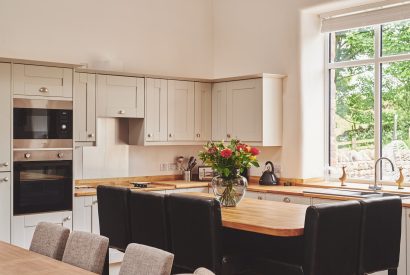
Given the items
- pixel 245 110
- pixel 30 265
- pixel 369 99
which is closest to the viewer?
pixel 30 265

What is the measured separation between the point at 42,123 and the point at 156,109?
4.99 ft

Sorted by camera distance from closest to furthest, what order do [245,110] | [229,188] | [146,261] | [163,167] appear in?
[146,261], [229,188], [245,110], [163,167]

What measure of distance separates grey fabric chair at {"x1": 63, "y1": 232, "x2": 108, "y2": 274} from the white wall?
3322mm

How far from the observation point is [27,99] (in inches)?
205

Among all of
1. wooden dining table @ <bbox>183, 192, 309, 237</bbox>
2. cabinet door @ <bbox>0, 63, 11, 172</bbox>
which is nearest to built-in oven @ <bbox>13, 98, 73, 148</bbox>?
cabinet door @ <bbox>0, 63, 11, 172</bbox>

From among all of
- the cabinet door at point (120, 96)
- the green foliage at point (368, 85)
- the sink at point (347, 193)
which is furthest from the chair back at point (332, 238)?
the cabinet door at point (120, 96)

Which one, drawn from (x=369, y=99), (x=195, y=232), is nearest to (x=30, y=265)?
(x=195, y=232)

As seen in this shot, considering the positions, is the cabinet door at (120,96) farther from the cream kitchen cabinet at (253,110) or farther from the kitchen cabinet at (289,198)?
the kitchen cabinet at (289,198)

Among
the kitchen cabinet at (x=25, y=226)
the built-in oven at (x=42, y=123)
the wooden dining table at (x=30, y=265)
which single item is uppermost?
the built-in oven at (x=42, y=123)

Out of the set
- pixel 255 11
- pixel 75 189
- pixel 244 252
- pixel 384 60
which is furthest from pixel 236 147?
pixel 255 11

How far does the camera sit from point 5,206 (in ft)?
16.5

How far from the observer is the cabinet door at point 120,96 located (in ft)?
19.5

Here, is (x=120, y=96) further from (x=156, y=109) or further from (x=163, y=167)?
(x=163, y=167)

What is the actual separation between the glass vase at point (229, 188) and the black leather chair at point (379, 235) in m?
1.03
